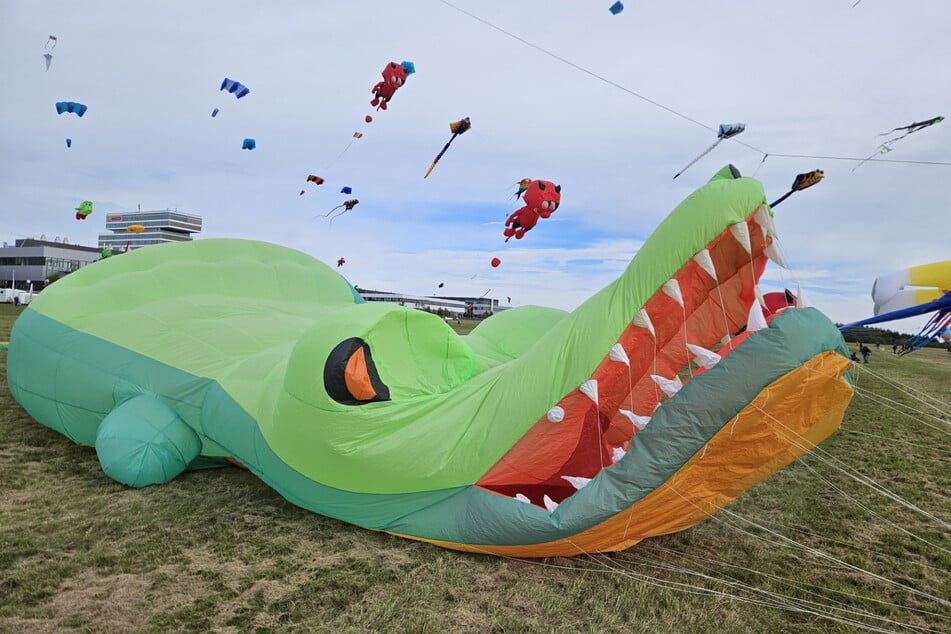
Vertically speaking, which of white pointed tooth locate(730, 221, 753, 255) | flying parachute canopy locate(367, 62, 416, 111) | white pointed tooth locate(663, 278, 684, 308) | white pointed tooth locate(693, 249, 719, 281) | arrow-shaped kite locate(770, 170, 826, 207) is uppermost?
flying parachute canopy locate(367, 62, 416, 111)

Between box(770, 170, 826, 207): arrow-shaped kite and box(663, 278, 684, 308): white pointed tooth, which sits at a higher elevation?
box(770, 170, 826, 207): arrow-shaped kite

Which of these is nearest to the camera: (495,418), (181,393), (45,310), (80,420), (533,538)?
(533,538)

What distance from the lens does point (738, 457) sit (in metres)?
2.70

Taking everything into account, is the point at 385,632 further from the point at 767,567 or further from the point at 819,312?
the point at 819,312

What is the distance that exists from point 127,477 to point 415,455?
2412 millimetres

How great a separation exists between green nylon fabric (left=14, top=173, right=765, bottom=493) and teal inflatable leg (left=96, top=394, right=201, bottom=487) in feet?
1.41

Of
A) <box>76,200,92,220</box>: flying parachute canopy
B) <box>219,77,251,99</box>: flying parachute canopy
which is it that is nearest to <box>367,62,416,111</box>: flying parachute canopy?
<box>219,77,251,99</box>: flying parachute canopy

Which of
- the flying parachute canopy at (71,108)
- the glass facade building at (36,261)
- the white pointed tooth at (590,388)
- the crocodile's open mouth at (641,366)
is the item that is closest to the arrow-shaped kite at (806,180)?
the crocodile's open mouth at (641,366)

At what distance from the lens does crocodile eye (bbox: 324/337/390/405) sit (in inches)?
128

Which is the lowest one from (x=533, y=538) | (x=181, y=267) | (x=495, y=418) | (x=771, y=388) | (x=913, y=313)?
(x=533, y=538)

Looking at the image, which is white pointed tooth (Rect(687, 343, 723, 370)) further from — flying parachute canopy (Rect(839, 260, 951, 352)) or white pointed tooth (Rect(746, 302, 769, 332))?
flying parachute canopy (Rect(839, 260, 951, 352))

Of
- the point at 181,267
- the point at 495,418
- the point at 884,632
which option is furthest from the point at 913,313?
the point at 181,267

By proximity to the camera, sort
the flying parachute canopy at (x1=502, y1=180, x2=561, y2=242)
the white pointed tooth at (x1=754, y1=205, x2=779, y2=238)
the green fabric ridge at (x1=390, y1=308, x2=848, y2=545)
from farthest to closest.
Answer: the flying parachute canopy at (x1=502, y1=180, x2=561, y2=242) → the white pointed tooth at (x1=754, y1=205, x2=779, y2=238) → the green fabric ridge at (x1=390, y1=308, x2=848, y2=545)

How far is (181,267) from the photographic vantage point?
227 inches
